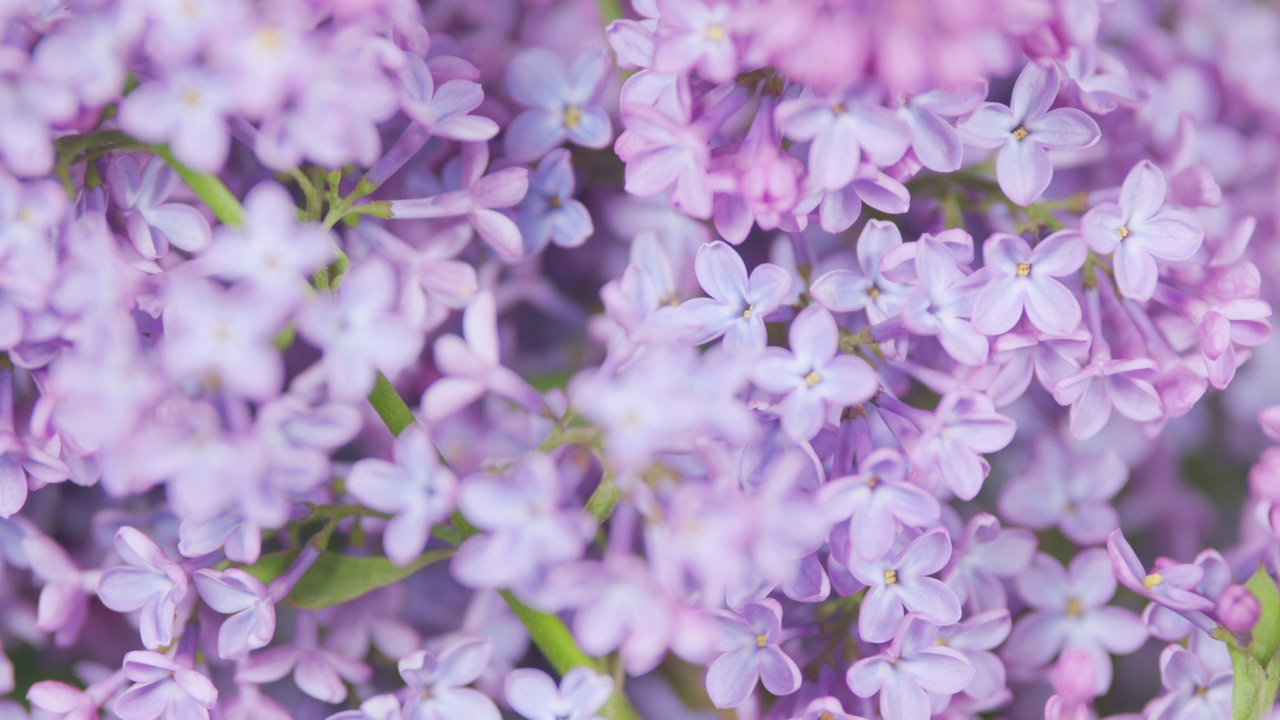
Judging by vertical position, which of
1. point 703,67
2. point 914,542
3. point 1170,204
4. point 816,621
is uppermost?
point 703,67

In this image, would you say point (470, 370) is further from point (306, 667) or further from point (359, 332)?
point (306, 667)

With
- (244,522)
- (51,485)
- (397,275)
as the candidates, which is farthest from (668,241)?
(51,485)

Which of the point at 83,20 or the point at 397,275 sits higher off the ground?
the point at 83,20

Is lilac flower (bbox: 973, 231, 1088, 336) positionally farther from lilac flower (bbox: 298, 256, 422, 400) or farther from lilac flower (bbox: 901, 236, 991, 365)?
lilac flower (bbox: 298, 256, 422, 400)

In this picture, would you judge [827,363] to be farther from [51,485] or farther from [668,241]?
[51,485]

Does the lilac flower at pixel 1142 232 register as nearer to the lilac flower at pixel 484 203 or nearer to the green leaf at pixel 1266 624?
the green leaf at pixel 1266 624
